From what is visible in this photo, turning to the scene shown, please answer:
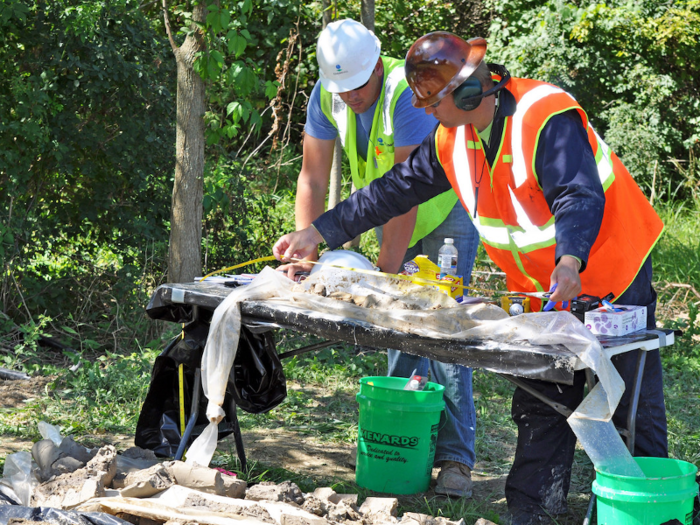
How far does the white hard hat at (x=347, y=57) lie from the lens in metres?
3.33

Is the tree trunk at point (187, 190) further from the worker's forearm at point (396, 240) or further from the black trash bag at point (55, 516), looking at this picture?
the black trash bag at point (55, 516)

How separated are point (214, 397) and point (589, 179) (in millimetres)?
1563

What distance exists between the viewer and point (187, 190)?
5.50m

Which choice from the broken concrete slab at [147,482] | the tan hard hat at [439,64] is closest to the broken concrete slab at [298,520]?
the broken concrete slab at [147,482]

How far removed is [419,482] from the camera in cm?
337

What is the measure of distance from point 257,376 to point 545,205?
4.77 feet

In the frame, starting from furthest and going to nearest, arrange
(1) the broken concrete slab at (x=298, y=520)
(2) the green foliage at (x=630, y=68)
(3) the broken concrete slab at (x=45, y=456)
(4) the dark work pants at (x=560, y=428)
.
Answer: (2) the green foliage at (x=630, y=68) → (3) the broken concrete slab at (x=45, y=456) → (4) the dark work pants at (x=560, y=428) → (1) the broken concrete slab at (x=298, y=520)

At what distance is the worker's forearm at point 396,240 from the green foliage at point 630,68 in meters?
6.79

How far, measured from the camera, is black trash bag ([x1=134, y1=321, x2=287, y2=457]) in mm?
3203

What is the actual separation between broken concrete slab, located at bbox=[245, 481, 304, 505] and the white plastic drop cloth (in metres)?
0.26

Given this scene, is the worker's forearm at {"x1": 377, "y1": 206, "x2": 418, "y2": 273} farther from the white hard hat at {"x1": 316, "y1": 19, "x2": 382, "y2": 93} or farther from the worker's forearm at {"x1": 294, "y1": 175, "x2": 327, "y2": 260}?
the white hard hat at {"x1": 316, "y1": 19, "x2": 382, "y2": 93}

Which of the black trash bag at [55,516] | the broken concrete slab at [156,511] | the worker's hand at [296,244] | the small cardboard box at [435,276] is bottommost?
the broken concrete slab at [156,511]

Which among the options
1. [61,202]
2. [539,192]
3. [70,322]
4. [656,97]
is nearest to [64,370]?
[70,322]

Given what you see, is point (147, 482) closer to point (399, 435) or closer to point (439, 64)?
point (399, 435)
